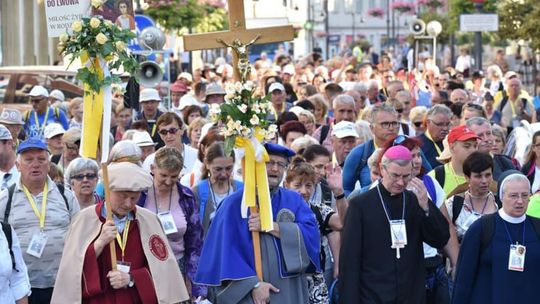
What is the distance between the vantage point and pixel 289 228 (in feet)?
31.4

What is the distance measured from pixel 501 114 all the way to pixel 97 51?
44.1ft

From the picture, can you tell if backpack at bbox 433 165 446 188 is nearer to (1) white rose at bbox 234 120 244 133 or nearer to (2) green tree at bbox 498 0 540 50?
(1) white rose at bbox 234 120 244 133

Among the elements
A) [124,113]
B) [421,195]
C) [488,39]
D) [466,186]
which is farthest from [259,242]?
[488,39]

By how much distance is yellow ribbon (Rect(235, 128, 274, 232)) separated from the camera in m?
9.47

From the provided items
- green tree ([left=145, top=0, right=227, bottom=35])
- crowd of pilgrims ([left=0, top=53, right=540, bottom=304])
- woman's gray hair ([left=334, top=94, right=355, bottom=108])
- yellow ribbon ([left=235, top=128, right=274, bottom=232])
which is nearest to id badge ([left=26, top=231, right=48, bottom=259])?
crowd of pilgrims ([left=0, top=53, right=540, bottom=304])

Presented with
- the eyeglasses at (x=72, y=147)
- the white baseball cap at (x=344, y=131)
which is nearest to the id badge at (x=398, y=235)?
the white baseball cap at (x=344, y=131)

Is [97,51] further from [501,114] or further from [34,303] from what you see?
[501,114]

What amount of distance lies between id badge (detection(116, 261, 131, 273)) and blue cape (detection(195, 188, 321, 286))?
2.41 feet

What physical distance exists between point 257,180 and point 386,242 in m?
1.02

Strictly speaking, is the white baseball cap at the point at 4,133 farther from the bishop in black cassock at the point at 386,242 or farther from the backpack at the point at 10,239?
the bishop in black cassock at the point at 386,242

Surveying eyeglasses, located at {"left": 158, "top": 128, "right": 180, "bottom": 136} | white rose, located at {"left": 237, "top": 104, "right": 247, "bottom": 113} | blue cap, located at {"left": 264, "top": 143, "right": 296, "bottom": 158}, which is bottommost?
eyeglasses, located at {"left": 158, "top": 128, "right": 180, "bottom": 136}

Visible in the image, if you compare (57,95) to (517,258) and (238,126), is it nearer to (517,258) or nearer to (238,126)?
(238,126)

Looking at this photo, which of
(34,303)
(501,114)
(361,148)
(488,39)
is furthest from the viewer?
(488,39)

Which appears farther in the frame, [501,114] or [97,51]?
[501,114]
